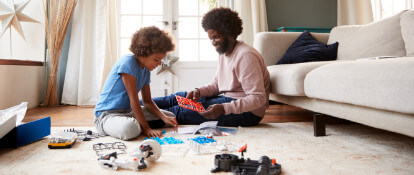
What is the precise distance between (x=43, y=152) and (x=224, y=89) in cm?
113

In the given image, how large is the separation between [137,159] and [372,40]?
1.88 metres

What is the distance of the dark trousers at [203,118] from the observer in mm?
1898

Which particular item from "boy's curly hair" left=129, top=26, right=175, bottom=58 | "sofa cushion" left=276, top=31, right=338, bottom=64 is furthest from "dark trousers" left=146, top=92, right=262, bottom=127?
"sofa cushion" left=276, top=31, right=338, bottom=64

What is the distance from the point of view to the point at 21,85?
9.32 ft

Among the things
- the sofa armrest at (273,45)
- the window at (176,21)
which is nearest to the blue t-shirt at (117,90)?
the sofa armrest at (273,45)

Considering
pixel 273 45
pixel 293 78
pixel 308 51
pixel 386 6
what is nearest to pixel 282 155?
pixel 293 78

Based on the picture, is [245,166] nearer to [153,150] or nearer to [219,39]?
[153,150]

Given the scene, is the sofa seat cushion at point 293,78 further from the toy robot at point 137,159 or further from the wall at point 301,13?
the wall at point 301,13

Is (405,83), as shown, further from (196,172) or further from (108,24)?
(108,24)

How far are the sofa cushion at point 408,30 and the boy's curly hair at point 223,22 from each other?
3.40 feet

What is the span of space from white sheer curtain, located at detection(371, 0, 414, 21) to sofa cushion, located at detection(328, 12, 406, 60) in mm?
1800

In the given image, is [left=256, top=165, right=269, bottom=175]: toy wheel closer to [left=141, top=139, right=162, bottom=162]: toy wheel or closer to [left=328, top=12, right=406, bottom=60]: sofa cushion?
[left=141, top=139, right=162, bottom=162]: toy wheel

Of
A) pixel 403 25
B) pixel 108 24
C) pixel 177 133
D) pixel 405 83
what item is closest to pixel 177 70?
pixel 108 24

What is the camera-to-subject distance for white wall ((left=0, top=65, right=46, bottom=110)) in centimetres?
257
